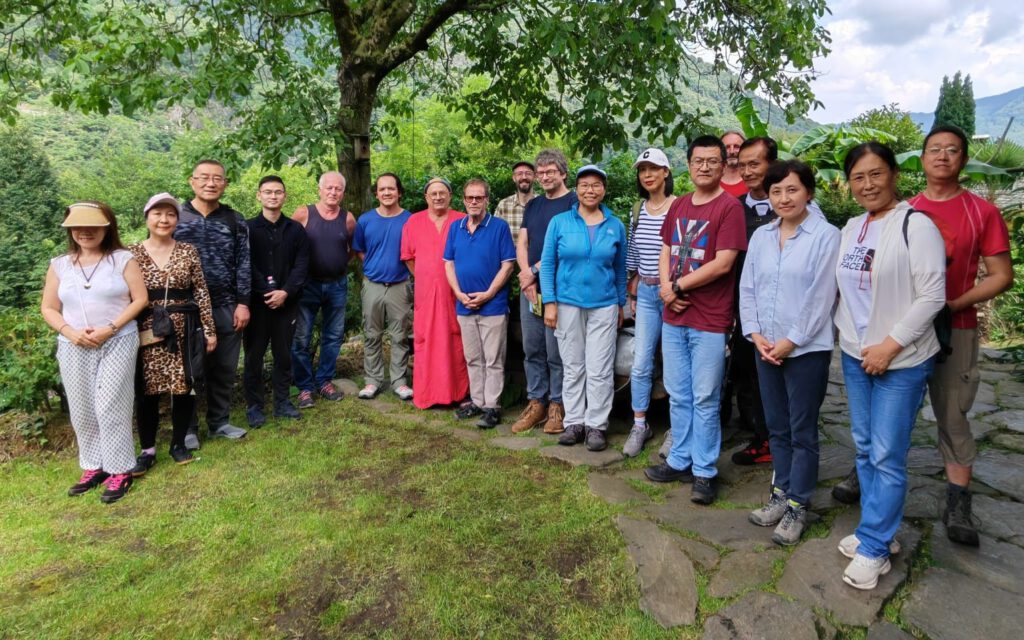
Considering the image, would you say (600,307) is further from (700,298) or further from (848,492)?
(848,492)

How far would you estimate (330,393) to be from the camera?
561 cm

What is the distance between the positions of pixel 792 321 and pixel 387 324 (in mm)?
3924

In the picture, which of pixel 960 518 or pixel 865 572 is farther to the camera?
pixel 960 518

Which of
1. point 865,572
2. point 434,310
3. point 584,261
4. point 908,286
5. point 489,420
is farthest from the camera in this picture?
point 434,310

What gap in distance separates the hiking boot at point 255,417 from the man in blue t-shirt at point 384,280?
0.94m

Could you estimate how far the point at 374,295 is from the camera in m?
5.49

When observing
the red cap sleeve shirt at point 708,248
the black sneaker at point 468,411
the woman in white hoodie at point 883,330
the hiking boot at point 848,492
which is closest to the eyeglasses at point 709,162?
the red cap sleeve shirt at point 708,248

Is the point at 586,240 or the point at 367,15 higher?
the point at 367,15

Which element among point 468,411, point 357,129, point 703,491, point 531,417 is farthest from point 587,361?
point 357,129

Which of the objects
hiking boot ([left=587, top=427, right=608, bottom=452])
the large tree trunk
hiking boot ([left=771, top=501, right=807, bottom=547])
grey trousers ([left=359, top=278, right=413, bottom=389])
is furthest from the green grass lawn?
the large tree trunk

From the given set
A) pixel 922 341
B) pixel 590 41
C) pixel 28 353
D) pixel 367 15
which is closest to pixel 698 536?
pixel 922 341

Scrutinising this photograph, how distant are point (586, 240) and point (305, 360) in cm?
294

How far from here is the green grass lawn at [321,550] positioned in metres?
2.48

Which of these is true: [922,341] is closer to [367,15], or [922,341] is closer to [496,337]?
[496,337]
